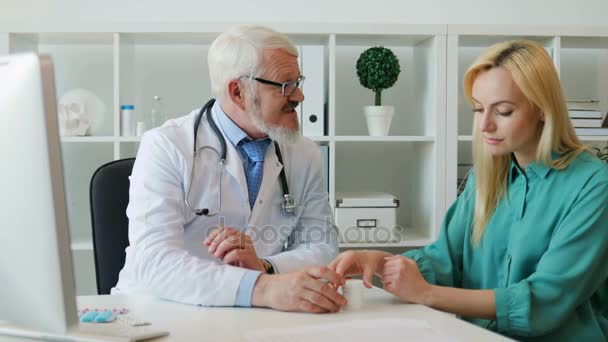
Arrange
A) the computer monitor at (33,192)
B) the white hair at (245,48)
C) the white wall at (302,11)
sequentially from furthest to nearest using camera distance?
the white wall at (302,11) → the white hair at (245,48) → the computer monitor at (33,192)

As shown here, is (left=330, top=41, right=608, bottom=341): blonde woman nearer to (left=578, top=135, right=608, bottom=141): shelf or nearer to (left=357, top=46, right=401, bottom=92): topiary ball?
(left=357, top=46, right=401, bottom=92): topiary ball

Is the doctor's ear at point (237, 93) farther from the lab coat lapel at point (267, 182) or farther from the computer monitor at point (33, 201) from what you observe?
the computer monitor at point (33, 201)

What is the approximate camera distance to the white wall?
323 cm

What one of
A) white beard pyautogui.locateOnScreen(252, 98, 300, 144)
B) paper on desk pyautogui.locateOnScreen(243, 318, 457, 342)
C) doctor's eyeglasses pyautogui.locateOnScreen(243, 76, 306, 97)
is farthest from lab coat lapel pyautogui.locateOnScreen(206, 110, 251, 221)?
paper on desk pyautogui.locateOnScreen(243, 318, 457, 342)

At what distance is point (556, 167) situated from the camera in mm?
1657

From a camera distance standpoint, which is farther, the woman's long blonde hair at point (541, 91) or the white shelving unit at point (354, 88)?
the white shelving unit at point (354, 88)

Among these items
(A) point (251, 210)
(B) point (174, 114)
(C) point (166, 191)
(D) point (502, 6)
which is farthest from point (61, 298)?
(D) point (502, 6)

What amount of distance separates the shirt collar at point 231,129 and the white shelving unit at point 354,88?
0.99 m

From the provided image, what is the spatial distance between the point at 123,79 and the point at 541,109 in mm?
1944

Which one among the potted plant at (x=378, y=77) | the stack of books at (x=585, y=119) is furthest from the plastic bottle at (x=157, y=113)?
the stack of books at (x=585, y=119)

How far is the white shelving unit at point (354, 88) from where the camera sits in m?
3.03

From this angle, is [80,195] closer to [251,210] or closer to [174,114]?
[174,114]

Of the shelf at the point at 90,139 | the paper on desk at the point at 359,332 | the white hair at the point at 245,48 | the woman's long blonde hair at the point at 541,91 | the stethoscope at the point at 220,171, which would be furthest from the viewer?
the shelf at the point at 90,139

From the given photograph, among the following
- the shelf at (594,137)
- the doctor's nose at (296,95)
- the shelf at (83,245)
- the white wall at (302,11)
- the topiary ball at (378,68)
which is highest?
the white wall at (302,11)
